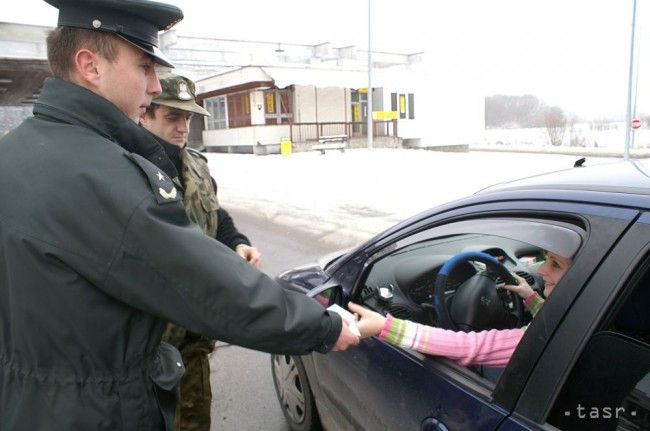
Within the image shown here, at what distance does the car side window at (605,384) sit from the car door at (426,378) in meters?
0.12

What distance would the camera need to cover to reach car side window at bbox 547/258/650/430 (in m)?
1.30

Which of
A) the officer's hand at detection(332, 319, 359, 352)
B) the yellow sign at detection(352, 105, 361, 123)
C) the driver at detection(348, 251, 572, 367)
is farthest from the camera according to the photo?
the yellow sign at detection(352, 105, 361, 123)

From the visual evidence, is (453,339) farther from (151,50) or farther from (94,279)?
(151,50)

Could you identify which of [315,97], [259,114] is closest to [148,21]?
[259,114]

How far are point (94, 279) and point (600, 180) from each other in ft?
4.87

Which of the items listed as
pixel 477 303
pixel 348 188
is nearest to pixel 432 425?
pixel 477 303

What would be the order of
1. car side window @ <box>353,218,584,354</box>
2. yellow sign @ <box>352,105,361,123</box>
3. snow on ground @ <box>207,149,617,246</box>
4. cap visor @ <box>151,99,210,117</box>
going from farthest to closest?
yellow sign @ <box>352,105,361,123</box>, snow on ground @ <box>207,149,617,246</box>, cap visor @ <box>151,99,210,117</box>, car side window @ <box>353,218,584,354</box>

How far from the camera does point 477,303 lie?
2072 millimetres

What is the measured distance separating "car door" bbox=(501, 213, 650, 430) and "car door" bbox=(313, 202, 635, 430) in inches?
1.7

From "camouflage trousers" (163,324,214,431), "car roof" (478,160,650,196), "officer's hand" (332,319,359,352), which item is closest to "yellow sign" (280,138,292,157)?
"camouflage trousers" (163,324,214,431)

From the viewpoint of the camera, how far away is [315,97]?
27.7 meters

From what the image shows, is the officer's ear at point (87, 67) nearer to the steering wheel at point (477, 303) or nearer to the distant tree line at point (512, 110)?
the steering wheel at point (477, 303)

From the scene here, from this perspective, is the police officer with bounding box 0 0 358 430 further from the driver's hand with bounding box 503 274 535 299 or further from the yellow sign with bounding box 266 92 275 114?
the yellow sign with bounding box 266 92 275 114

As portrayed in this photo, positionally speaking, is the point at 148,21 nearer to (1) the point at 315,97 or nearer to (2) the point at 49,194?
(2) the point at 49,194
